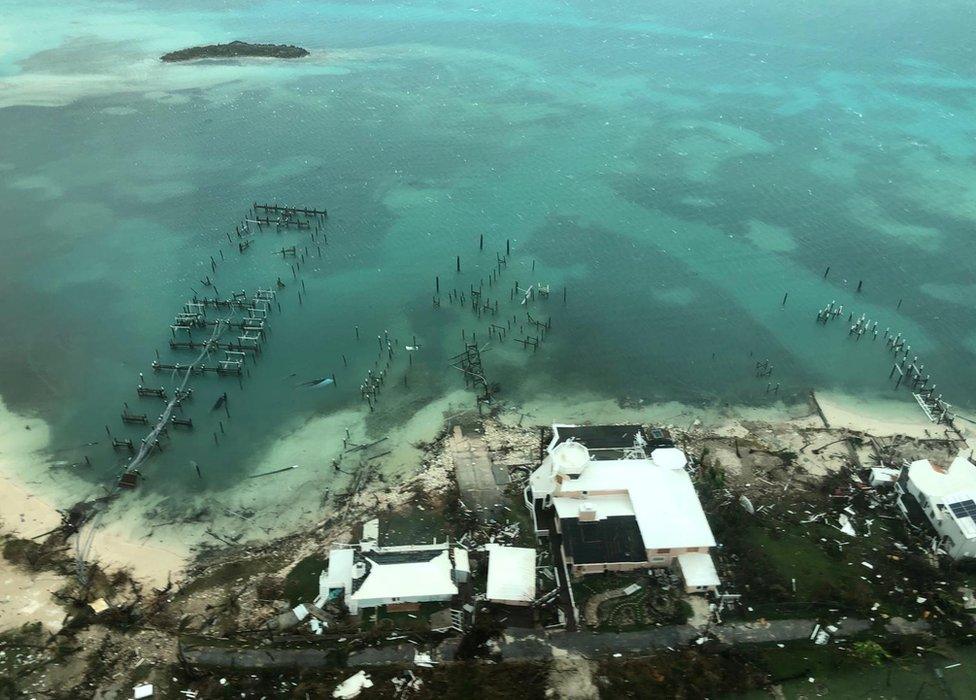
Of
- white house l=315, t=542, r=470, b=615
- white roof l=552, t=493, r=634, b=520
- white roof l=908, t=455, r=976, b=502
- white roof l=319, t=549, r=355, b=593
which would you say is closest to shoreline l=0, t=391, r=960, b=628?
white roof l=319, t=549, r=355, b=593

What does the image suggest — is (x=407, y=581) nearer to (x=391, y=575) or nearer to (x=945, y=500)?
(x=391, y=575)

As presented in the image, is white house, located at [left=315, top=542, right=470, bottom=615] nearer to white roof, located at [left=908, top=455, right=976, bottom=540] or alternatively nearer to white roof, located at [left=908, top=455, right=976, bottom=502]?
white roof, located at [left=908, top=455, right=976, bottom=540]

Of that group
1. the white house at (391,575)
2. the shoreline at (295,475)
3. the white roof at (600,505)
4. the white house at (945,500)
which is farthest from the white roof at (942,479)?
the white house at (391,575)

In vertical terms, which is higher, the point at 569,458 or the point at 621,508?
the point at 569,458

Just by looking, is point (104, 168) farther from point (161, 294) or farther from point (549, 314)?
point (549, 314)

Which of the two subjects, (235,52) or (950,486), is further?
(235,52)

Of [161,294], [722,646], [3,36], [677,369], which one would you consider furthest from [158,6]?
[722,646]

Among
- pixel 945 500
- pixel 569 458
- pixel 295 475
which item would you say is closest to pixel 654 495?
pixel 569 458

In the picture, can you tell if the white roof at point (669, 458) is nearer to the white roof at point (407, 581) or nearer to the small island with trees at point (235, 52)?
the white roof at point (407, 581)

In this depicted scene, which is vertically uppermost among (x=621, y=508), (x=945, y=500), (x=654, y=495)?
(x=945, y=500)
